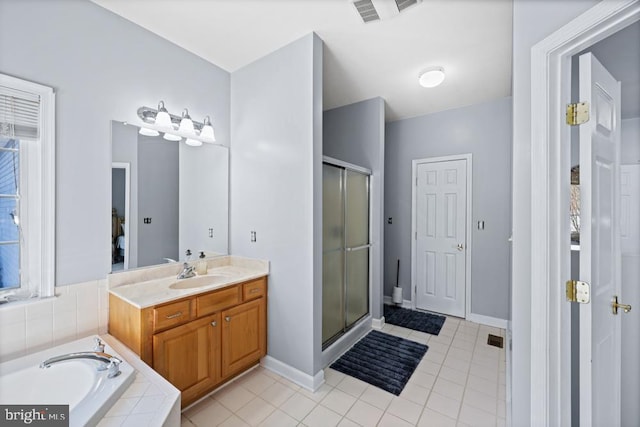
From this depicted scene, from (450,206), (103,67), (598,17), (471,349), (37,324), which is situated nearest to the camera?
(598,17)

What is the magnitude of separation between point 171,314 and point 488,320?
11.5 ft

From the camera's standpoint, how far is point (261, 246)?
94.6 inches

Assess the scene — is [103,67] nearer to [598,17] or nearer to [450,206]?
[598,17]

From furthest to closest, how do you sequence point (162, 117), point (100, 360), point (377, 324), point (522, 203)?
point (377, 324) < point (162, 117) < point (100, 360) < point (522, 203)

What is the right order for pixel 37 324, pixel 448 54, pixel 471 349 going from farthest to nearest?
pixel 471 349 → pixel 448 54 → pixel 37 324

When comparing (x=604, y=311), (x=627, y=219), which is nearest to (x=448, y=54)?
(x=627, y=219)

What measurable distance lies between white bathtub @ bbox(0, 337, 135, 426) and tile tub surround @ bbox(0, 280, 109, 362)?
10 centimetres

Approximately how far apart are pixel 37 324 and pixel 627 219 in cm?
362

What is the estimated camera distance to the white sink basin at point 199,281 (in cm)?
213

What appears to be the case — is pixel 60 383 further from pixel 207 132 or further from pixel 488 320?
pixel 488 320

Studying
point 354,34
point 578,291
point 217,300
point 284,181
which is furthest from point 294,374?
point 354,34

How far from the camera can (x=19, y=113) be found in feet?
4.91

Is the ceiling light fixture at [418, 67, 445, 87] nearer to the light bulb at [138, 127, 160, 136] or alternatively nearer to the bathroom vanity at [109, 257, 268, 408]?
the bathroom vanity at [109, 257, 268, 408]

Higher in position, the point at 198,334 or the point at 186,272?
the point at 186,272
